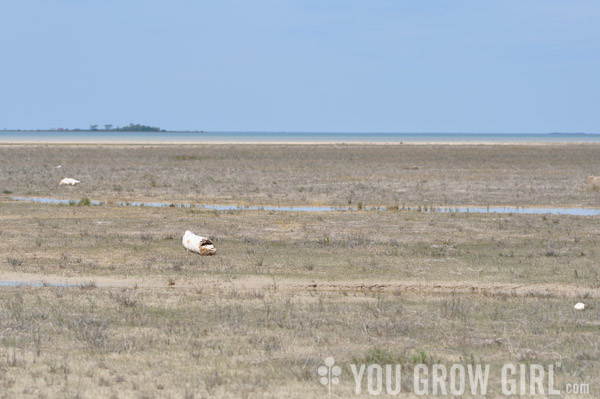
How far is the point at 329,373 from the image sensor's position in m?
9.63

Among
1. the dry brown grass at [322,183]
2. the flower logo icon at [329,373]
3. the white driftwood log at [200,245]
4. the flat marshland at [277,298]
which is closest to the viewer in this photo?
the flower logo icon at [329,373]

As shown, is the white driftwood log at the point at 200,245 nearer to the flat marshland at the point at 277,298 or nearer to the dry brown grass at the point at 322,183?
the flat marshland at the point at 277,298

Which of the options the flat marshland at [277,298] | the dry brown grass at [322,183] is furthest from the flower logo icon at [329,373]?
the dry brown grass at [322,183]

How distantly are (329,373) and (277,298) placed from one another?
4.26 m

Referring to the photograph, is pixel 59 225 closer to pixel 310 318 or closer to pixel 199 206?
pixel 199 206

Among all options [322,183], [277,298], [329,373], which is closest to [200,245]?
[277,298]

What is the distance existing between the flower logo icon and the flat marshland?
125 millimetres

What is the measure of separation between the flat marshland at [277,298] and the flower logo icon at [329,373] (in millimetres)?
125

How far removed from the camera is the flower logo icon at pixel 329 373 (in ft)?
30.6

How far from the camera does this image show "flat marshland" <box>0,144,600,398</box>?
32.0 ft

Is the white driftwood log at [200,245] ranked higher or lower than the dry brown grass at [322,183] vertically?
higher

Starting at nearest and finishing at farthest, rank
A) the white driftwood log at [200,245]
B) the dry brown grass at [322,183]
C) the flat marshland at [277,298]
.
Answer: the flat marshland at [277,298], the white driftwood log at [200,245], the dry brown grass at [322,183]

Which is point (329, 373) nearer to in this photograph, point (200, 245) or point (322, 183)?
point (200, 245)

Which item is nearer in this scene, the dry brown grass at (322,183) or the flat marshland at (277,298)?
the flat marshland at (277,298)
